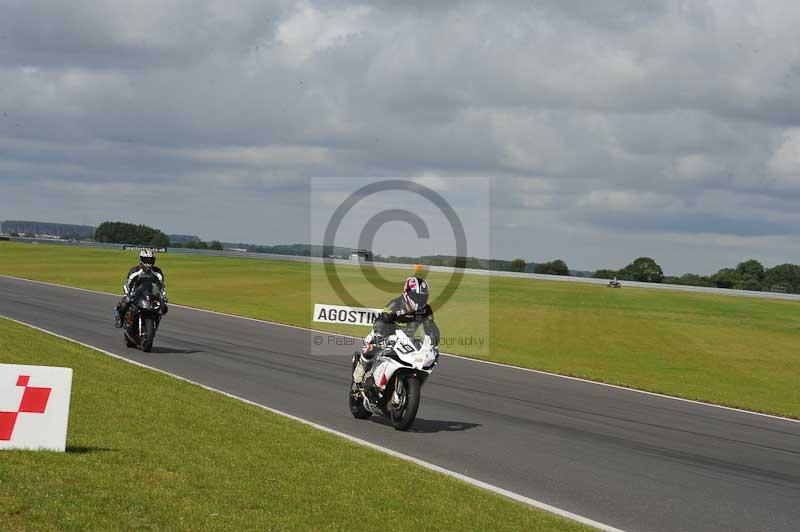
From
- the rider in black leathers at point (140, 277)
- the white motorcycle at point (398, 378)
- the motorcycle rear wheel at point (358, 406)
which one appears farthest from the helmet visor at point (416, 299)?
the rider in black leathers at point (140, 277)

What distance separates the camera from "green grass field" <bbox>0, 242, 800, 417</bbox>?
22516mm

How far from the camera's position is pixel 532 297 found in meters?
59.6

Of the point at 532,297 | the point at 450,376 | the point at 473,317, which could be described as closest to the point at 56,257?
the point at 532,297

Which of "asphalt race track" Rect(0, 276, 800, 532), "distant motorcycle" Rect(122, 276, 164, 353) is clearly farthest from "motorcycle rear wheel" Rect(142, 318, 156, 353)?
"asphalt race track" Rect(0, 276, 800, 532)

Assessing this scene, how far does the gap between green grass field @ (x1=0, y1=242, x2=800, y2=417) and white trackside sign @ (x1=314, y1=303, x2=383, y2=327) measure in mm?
692

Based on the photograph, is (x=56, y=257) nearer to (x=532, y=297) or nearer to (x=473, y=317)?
(x=532, y=297)

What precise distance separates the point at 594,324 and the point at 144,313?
25.2 metres

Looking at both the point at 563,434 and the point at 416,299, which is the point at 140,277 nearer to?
the point at 416,299

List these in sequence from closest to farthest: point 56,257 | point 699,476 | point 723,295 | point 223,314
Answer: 1. point 699,476
2. point 223,314
3. point 723,295
4. point 56,257

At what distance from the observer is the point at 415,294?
39.6ft

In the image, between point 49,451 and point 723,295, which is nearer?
point 49,451

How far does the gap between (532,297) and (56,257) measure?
5409 cm

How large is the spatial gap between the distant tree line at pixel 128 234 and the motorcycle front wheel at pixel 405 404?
162806mm

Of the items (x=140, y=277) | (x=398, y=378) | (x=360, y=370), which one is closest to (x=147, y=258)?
(x=140, y=277)
